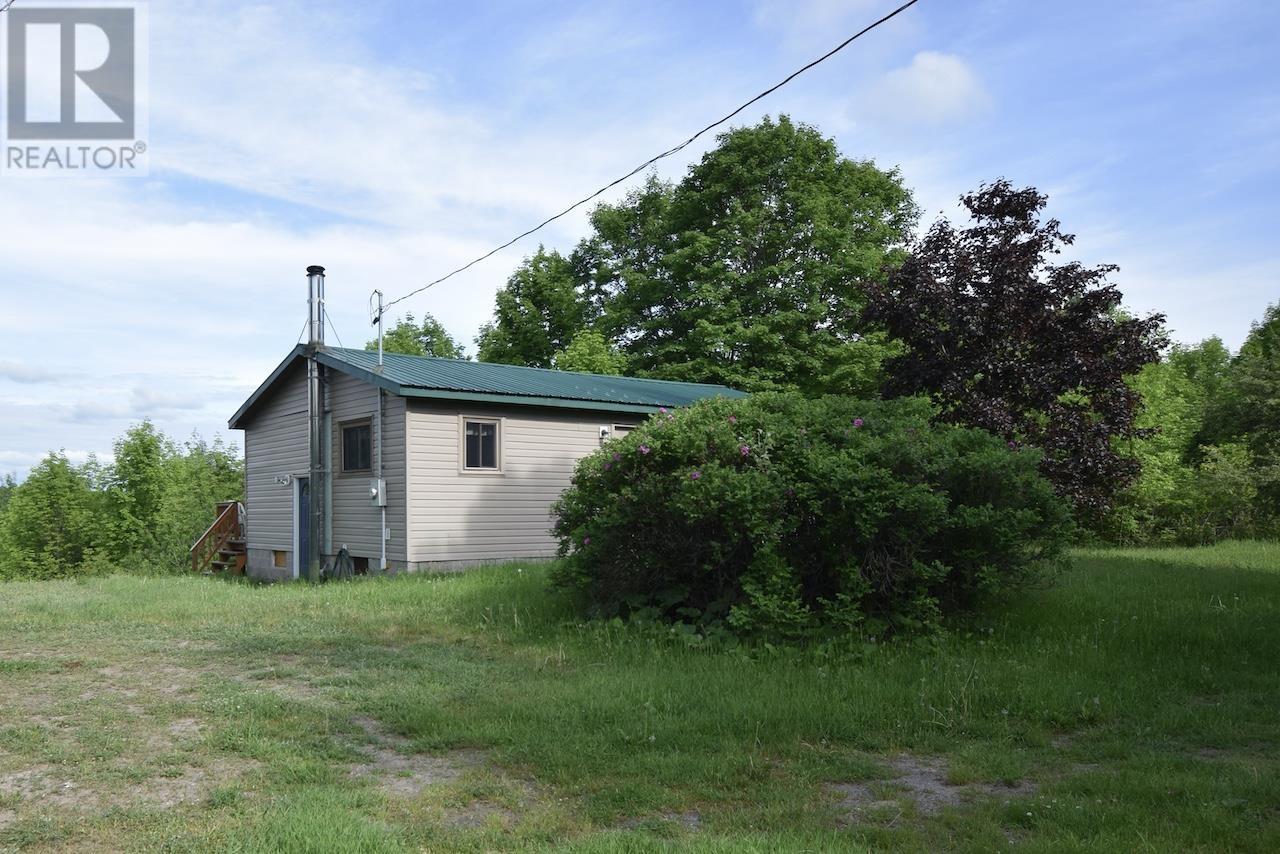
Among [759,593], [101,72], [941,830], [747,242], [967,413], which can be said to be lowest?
[941,830]

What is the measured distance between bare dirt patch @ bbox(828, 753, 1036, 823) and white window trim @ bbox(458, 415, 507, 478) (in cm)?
1183

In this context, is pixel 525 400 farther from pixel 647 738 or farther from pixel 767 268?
pixel 767 268

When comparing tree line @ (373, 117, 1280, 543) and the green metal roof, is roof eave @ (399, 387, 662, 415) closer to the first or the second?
the green metal roof

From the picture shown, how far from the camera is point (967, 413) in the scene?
40.4 feet

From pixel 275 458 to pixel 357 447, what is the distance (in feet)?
13.1

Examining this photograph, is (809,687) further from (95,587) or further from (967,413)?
(95,587)

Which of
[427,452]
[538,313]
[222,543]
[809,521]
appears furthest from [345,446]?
[538,313]

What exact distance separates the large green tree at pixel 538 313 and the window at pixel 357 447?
822 inches

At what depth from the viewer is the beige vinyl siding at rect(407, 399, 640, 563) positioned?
15.3 meters

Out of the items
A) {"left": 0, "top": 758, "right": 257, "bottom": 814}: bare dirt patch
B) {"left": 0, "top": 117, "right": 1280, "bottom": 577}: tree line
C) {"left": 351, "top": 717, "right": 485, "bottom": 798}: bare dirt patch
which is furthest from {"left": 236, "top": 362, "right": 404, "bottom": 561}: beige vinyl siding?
{"left": 0, "top": 758, "right": 257, "bottom": 814}: bare dirt patch

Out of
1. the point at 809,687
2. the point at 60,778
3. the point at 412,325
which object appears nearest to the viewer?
the point at 60,778

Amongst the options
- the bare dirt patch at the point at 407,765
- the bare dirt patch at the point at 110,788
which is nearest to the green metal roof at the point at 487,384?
the bare dirt patch at the point at 407,765

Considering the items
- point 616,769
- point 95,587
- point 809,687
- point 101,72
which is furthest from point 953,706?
point 95,587

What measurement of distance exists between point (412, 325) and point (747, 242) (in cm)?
2292
